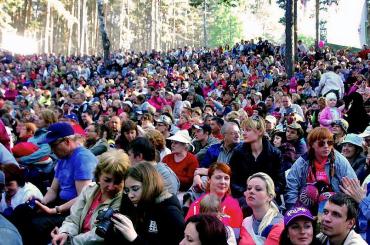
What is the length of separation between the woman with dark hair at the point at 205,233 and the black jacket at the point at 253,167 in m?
2.59

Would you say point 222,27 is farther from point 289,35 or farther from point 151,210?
point 151,210

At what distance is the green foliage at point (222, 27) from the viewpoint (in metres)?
95.0

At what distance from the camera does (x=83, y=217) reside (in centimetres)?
418

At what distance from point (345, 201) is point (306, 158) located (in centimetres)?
153

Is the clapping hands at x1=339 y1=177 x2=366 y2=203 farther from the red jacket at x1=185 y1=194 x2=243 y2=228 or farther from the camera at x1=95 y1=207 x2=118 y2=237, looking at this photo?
the camera at x1=95 y1=207 x2=118 y2=237

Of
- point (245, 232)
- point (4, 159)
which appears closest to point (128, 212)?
point (245, 232)

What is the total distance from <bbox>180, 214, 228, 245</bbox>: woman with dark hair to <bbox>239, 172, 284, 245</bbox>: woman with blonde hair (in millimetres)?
1273

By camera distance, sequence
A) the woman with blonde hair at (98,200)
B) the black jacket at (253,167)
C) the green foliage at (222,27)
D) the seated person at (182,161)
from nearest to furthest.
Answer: the woman with blonde hair at (98,200)
the black jacket at (253,167)
the seated person at (182,161)
the green foliage at (222,27)

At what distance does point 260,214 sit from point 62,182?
203cm

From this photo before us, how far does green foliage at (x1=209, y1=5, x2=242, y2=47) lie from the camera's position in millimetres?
95000

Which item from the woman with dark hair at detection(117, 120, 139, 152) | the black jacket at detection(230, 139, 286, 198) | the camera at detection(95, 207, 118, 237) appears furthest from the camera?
the woman with dark hair at detection(117, 120, 139, 152)

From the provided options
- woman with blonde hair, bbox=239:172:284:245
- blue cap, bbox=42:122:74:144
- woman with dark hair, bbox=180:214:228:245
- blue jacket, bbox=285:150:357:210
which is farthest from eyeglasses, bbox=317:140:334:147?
blue cap, bbox=42:122:74:144

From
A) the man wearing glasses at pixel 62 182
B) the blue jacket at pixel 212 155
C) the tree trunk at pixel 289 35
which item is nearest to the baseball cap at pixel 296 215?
the man wearing glasses at pixel 62 182

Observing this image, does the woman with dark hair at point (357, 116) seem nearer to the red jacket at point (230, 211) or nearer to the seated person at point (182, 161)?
the seated person at point (182, 161)
